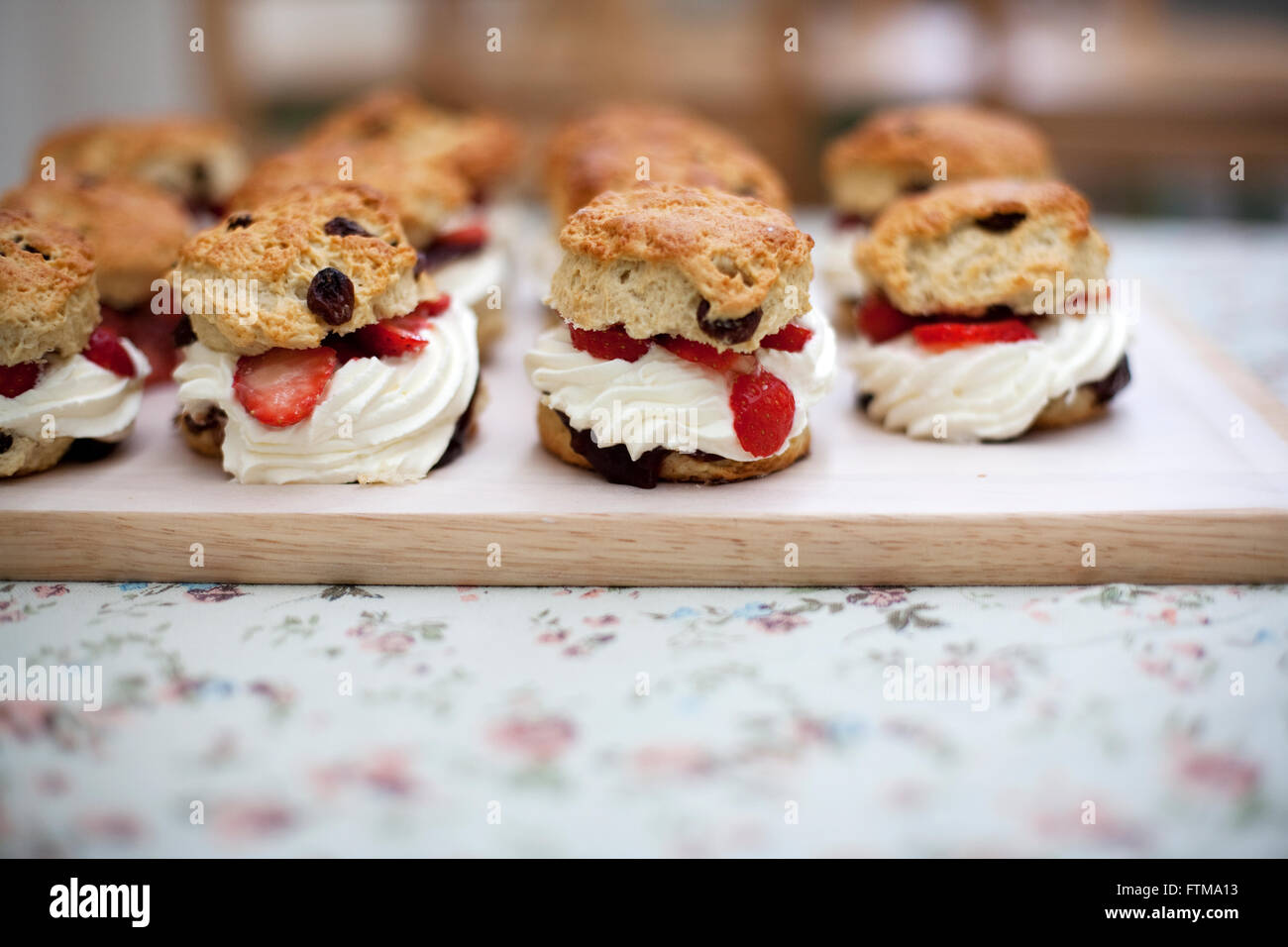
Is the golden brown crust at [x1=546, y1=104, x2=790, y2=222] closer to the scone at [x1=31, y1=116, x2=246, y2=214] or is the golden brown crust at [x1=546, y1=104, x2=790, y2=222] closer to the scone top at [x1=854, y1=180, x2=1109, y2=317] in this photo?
the scone top at [x1=854, y1=180, x2=1109, y2=317]

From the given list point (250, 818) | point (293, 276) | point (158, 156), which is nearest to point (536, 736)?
point (250, 818)

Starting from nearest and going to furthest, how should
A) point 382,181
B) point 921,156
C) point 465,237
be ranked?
point 382,181 < point 465,237 < point 921,156

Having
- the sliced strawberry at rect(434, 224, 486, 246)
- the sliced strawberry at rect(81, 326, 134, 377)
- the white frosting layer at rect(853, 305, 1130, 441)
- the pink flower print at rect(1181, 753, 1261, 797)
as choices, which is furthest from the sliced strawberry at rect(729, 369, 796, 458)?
the sliced strawberry at rect(81, 326, 134, 377)

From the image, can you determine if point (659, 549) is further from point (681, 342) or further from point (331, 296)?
point (331, 296)

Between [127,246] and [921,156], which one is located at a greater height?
[921,156]

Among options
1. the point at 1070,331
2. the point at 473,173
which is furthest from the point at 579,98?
the point at 1070,331

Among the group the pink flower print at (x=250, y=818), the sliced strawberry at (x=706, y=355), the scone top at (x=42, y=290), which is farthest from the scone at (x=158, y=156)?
the pink flower print at (x=250, y=818)
